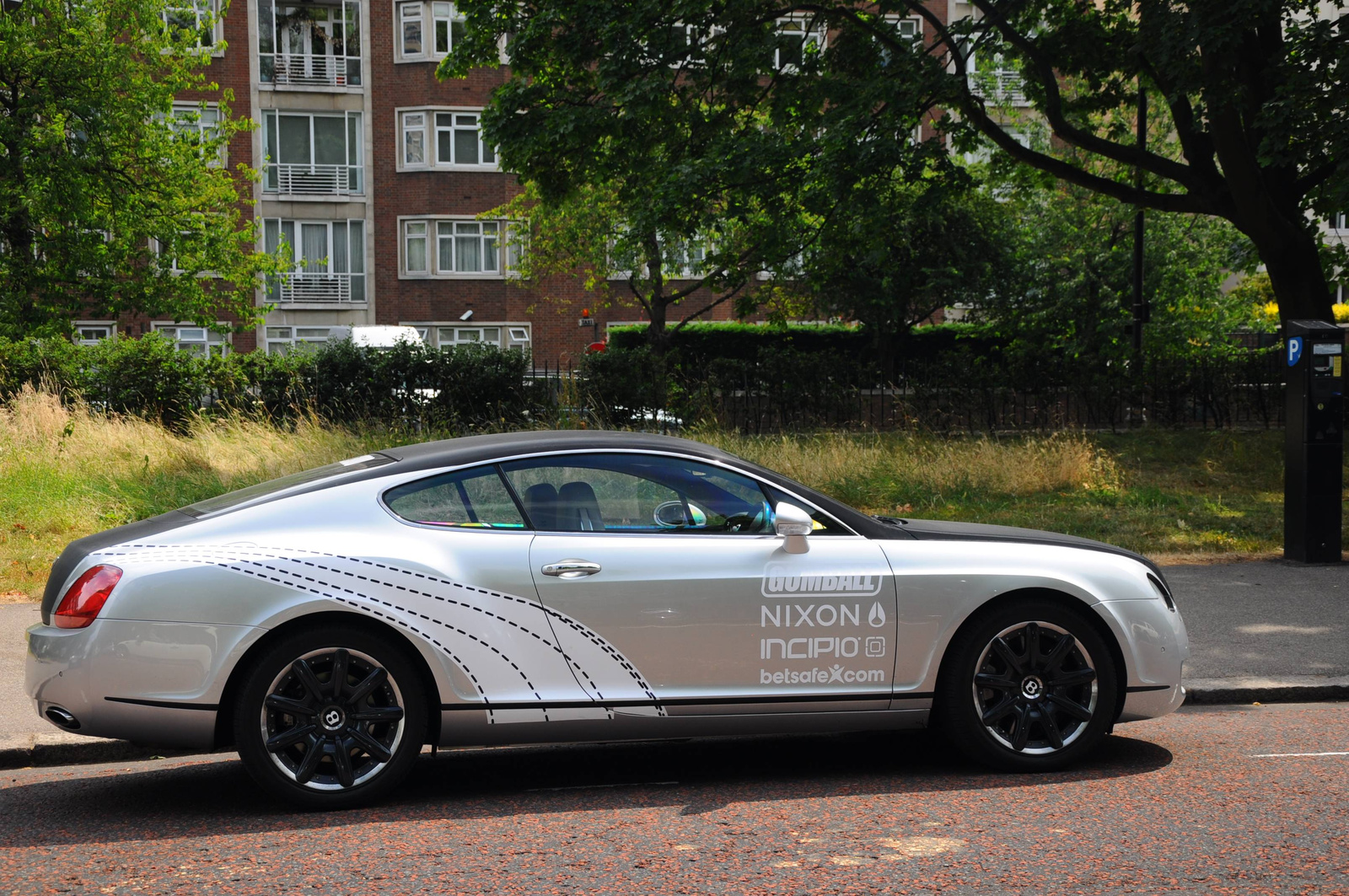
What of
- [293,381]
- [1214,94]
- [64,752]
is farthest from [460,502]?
[1214,94]

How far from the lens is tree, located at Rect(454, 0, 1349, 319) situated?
14.3 metres

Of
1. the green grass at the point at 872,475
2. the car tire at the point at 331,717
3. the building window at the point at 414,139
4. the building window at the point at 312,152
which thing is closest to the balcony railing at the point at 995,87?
the green grass at the point at 872,475

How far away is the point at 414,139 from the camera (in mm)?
39656

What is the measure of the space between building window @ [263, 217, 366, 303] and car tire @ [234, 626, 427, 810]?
119 ft

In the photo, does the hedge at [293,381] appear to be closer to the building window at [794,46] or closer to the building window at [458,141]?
the building window at [794,46]

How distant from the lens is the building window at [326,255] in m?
39.8

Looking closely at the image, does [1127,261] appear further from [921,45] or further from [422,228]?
[422,228]

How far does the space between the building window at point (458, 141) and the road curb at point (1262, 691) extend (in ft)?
113

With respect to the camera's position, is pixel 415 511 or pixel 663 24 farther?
pixel 663 24

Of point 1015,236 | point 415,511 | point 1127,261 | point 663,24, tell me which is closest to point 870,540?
point 415,511

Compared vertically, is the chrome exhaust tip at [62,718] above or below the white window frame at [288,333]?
below

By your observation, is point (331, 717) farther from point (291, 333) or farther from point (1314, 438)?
point (291, 333)

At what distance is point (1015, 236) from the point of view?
32625mm

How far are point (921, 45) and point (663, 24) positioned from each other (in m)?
3.35
